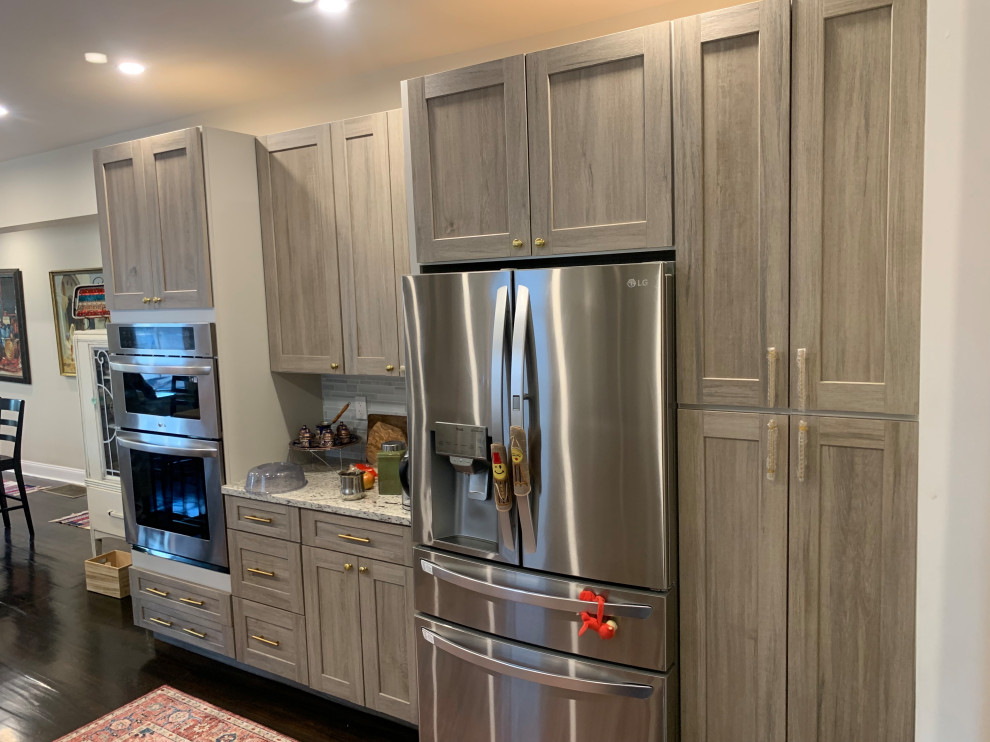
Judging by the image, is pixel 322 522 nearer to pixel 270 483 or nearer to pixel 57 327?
pixel 270 483

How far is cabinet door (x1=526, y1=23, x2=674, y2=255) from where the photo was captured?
1943 millimetres

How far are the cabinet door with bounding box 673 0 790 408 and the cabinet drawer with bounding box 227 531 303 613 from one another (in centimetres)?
184

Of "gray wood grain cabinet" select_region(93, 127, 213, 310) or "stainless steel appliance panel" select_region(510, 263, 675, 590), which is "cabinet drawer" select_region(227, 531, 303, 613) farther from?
"stainless steel appliance panel" select_region(510, 263, 675, 590)

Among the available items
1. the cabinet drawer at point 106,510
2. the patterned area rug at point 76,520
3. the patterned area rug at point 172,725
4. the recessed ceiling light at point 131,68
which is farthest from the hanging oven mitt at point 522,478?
the patterned area rug at point 76,520

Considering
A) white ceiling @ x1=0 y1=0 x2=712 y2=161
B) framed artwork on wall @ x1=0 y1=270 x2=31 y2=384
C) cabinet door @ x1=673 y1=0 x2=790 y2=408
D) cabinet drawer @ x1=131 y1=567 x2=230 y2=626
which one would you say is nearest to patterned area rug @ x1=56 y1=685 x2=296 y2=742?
cabinet drawer @ x1=131 y1=567 x2=230 y2=626

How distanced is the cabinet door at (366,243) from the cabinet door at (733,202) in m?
1.32

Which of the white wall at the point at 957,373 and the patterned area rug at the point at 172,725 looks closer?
the white wall at the point at 957,373

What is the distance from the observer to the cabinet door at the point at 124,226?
10.5 feet

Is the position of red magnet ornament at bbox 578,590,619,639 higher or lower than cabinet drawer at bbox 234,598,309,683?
higher

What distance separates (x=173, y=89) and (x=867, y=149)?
3291 mm

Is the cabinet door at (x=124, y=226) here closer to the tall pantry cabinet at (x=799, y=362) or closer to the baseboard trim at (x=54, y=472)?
the tall pantry cabinet at (x=799, y=362)

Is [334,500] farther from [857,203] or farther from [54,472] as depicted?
[54,472]

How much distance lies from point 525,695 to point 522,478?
2.30 ft

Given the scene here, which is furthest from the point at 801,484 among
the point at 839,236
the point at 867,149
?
the point at 867,149
